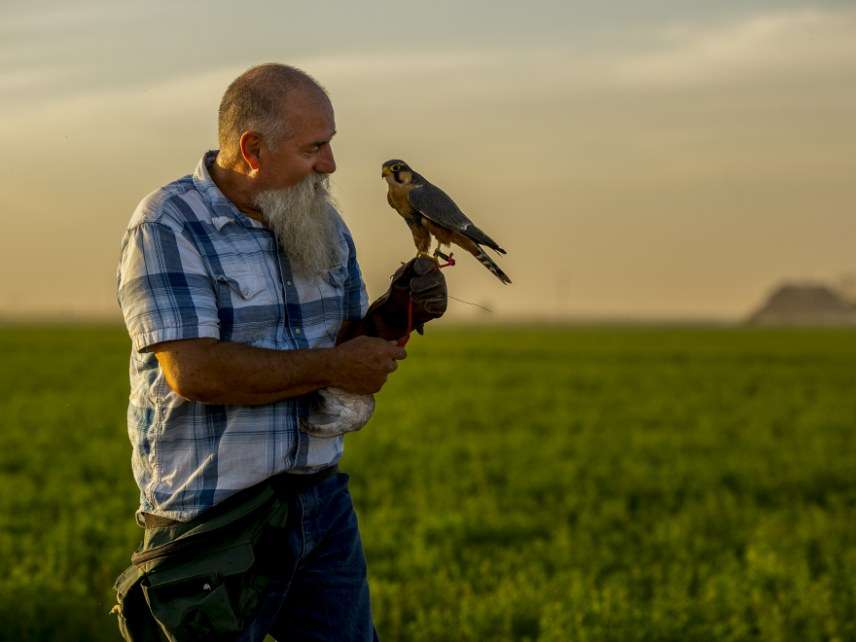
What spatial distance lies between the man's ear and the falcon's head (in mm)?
386

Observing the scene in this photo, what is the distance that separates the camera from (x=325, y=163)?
349 cm

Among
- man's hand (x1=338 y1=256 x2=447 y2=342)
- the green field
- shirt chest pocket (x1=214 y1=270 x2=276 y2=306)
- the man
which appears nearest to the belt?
the man

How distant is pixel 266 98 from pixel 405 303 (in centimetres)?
Result: 83

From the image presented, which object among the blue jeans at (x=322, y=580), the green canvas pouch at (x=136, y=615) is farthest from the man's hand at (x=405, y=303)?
the green canvas pouch at (x=136, y=615)

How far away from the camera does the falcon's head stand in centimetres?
348

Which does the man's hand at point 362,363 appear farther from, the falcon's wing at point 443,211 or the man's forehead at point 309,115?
the man's forehead at point 309,115

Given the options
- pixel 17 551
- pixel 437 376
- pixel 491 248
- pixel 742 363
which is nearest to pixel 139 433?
pixel 491 248

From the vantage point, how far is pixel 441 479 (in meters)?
13.8

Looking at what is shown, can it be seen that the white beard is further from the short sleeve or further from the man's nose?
the short sleeve

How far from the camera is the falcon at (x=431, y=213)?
3408 millimetres

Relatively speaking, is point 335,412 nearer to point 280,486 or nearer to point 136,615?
point 280,486

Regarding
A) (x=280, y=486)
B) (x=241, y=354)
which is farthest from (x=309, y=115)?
(x=280, y=486)

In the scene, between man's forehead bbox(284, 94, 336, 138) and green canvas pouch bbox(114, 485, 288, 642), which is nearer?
man's forehead bbox(284, 94, 336, 138)

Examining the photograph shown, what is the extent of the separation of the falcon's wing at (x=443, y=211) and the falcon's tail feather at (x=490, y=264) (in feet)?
0.21
